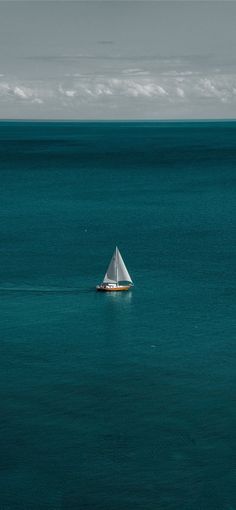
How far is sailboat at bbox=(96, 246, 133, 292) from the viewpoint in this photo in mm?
137625

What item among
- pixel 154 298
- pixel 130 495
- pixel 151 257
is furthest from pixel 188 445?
pixel 151 257

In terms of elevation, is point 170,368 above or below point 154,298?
below

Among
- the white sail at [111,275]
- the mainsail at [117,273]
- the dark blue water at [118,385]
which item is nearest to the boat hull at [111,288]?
the mainsail at [117,273]

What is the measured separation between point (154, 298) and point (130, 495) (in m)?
60.1

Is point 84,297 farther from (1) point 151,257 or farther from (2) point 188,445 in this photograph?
(2) point 188,445

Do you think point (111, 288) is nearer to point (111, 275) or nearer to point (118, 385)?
point (111, 275)

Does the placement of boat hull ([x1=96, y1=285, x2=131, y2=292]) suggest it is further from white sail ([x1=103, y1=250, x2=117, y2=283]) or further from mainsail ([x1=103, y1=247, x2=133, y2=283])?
white sail ([x1=103, y1=250, x2=117, y2=283])

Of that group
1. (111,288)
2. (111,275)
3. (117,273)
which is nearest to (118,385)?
(111,288)

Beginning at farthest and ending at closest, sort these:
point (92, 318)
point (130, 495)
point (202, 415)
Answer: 1. point (92, 318)
2. point (202, 415)
3. point (130, 495)

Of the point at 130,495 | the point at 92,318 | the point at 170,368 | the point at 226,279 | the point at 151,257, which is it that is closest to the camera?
the point at 130,495

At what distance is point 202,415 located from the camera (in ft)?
296

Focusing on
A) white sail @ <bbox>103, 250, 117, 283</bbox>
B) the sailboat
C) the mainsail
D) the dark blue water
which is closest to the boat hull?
the sailboat

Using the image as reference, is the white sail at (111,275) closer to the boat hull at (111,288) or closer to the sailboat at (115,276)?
the sailboat at (115,276)

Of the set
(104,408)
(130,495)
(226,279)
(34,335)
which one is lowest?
(130,495)
